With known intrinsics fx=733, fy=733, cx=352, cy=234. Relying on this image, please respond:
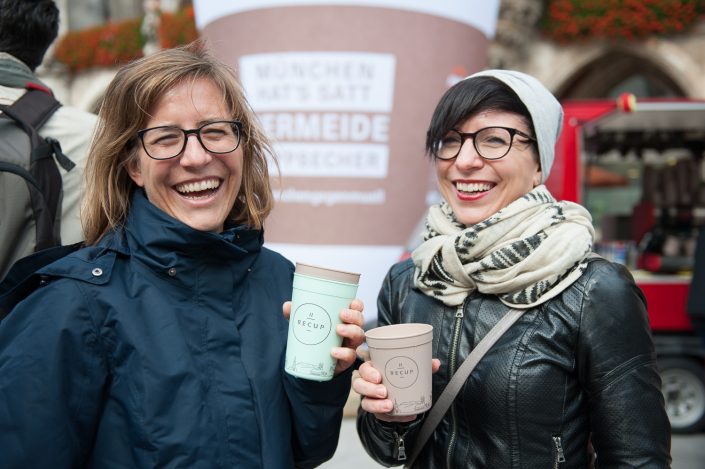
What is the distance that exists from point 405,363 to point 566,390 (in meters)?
0.40

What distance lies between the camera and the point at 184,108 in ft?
5.06

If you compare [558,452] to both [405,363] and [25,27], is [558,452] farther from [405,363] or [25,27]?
[25,27]

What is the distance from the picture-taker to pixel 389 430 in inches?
67.2

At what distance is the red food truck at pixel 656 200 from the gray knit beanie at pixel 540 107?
3.73m

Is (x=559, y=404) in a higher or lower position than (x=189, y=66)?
lower

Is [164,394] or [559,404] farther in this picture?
[559,404]

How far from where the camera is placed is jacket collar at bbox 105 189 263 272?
4.84 ft

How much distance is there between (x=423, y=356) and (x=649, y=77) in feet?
50.4

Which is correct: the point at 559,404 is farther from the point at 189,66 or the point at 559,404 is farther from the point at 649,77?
the point at 649,77

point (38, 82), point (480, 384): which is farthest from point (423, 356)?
point (38, 82)

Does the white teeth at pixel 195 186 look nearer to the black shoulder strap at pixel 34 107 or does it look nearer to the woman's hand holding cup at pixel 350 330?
the woman's hand holding cup at pixel 350 330

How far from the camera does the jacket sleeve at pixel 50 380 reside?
1288 mm

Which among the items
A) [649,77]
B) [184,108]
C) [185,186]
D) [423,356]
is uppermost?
[649,77]

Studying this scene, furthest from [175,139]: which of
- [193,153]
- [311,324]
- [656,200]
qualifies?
[656,200]
